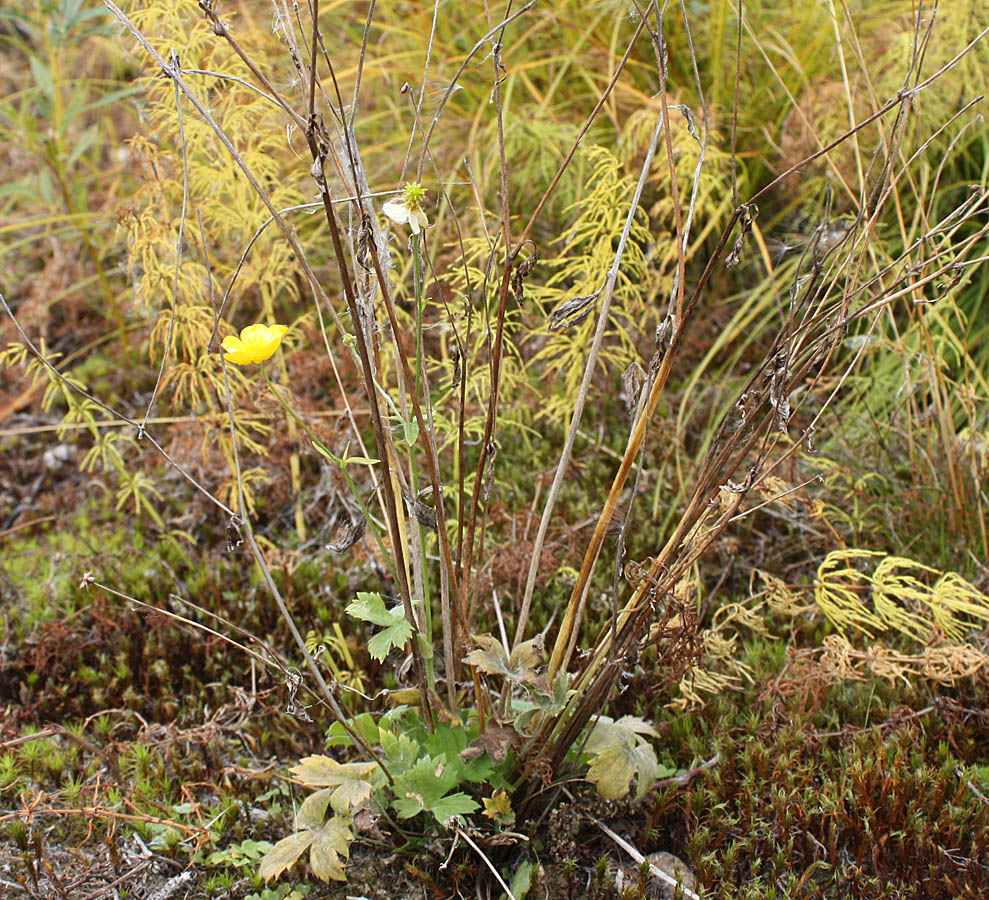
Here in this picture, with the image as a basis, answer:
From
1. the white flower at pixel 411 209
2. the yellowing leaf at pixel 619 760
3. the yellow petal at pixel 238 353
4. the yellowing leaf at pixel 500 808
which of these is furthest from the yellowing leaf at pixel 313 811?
the white flower at pixel 411 209

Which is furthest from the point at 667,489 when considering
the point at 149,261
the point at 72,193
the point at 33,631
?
the point at 72,193

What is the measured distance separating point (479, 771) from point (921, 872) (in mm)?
850

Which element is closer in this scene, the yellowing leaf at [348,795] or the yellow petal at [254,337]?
the yellow petal at [254,337]

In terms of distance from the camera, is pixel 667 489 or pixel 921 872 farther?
pixel 667 489

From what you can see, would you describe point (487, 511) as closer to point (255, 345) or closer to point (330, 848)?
point (255, 345)

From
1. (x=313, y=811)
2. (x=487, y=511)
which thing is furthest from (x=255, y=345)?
(x=313, y=811)

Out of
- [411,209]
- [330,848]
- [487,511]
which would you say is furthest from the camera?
[487,511]

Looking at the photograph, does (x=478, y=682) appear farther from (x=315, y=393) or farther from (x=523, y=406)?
(x=315, y=393)

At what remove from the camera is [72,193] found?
13.4 ft

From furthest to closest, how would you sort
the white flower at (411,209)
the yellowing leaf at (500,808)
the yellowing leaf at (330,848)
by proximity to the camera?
the yellowing leaf at (500,808) < the yellowing leaf at (330,848) < the white flower at (411,209)

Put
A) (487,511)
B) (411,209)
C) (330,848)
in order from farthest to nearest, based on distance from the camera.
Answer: (487,511) < (330,848) < (411,209)

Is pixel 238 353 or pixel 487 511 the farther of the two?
pixel 487 511

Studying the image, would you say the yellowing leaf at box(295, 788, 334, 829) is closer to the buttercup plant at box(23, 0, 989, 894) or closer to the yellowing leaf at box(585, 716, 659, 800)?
the buttercup plant at box(23, 0, 989, 894)

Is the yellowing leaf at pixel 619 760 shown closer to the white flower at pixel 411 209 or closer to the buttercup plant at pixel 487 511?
the buttercup plant at pixel 487 511
